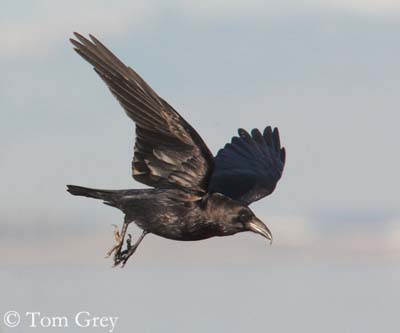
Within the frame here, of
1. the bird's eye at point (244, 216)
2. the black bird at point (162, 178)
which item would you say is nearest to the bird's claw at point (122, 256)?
the black bird at point (162, 178)

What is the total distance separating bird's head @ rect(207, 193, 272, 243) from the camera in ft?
62.5

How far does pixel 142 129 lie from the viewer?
18.2 m

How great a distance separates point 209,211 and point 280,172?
405 cm

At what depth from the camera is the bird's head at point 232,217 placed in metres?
19.0

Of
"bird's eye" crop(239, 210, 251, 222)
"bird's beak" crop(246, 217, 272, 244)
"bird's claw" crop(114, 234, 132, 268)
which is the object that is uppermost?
"bird's eye" crop(239, 210, 251, 222)

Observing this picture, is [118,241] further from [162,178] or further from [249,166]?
[249,166]

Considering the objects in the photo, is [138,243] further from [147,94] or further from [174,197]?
[147,94]

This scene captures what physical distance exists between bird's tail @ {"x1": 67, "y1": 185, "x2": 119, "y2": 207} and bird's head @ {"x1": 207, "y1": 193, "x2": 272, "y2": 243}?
1462 millimetres

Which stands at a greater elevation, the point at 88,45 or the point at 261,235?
the point at 88,45

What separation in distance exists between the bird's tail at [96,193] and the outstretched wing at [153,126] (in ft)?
3.27

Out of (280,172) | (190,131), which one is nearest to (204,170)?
(190,131)

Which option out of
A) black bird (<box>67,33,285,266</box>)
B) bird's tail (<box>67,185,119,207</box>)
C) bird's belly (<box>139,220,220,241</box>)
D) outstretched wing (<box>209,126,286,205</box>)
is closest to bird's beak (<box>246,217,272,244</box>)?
black bird (<box>67,33,285,266</box>)

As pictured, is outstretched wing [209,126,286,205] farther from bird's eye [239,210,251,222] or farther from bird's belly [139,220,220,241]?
bird's belly [139,220,220,241]

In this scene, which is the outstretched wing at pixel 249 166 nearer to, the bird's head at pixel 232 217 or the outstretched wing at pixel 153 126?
the bird's head at pixel 232 217
